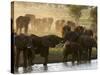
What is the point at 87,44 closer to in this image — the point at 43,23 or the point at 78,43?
the point at 78,43

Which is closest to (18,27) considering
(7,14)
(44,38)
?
(7,14)

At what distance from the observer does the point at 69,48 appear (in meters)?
2.47

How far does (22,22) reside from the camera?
2250 millimetres

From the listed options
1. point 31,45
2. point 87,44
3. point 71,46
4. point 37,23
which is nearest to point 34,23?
point 37,23

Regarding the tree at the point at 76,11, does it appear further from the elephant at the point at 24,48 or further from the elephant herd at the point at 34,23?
the elephant at the point at 24,48

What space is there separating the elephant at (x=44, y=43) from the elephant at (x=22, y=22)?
0.13 meters

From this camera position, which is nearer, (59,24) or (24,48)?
(24,48)

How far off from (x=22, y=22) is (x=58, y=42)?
474 millimetres

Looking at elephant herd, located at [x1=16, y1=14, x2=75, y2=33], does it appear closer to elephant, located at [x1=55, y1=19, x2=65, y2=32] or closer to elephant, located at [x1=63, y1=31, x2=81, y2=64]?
elephant, located at [x1=55, y1=19, x2=65, y2=32]

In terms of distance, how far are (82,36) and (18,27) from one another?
0.80 m

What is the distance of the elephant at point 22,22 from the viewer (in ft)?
7.28

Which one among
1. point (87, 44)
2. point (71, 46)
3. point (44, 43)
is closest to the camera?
point (44, 43)

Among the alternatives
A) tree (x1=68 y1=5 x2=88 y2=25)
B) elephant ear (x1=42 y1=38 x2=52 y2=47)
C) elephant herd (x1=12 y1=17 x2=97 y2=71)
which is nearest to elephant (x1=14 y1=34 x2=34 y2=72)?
elephant herd (x1=12 y1=17 x2=97 y2=71)

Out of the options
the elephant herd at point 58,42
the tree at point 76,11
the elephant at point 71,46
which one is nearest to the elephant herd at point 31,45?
the elephant herd at point 58,42
